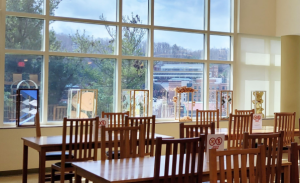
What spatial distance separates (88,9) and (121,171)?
15.5ft

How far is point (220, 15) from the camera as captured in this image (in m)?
8.26

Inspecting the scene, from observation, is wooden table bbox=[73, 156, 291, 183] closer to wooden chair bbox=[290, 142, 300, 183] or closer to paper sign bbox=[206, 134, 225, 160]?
paper sign bbox=[206, 134, 225, 160]

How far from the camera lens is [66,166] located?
172 inches

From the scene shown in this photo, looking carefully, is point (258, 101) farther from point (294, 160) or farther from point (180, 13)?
point (294, 160)

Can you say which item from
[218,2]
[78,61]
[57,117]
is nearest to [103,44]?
[78,61]

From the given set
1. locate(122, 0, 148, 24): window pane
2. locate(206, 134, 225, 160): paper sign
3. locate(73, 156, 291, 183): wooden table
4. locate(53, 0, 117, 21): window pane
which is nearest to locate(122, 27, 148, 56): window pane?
locate(122, 0, 148, 24): window pane

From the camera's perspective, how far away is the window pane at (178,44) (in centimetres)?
764

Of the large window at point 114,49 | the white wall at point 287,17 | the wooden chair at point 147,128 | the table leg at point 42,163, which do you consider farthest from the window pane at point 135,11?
the table leg at point 42,163

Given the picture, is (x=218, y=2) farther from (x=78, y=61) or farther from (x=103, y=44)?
(x=78, y=61)

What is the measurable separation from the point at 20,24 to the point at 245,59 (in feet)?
16.3

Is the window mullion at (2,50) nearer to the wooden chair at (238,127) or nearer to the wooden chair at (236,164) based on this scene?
the wooden chair at (238,127)

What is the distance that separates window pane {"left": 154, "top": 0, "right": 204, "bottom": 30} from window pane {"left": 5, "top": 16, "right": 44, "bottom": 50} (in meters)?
2.42

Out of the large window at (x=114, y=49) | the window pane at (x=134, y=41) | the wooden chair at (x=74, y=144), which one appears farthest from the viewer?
the window pane at (x=134, y=41)

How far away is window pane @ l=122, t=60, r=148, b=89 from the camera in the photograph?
7273 mm
